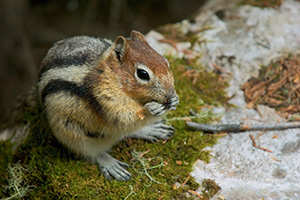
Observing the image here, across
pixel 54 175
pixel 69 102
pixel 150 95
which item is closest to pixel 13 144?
pixel 54 175

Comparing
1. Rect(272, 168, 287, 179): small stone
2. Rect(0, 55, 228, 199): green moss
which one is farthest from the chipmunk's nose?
Rect(272, 168, 287, 179): small stone

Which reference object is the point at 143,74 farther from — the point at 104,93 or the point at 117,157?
the point at 117,157

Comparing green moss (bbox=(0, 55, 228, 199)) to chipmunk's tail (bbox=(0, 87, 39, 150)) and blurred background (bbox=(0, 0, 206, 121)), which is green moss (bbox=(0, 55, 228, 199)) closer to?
chipmunk's tail (bbox=(0, 87, 39, 150))

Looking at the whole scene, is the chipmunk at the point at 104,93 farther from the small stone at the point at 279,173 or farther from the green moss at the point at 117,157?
the small stone at the point at 279,173

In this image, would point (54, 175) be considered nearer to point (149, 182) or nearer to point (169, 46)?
point (149, 182)

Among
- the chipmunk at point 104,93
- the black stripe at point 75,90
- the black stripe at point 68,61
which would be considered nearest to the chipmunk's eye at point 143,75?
the chipmunk at point 104,93
